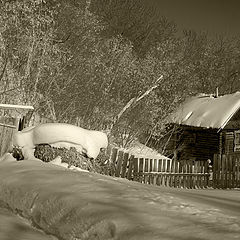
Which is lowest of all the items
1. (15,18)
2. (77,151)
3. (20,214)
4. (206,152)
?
(20,214)

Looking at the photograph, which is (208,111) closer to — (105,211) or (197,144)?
(197,144)

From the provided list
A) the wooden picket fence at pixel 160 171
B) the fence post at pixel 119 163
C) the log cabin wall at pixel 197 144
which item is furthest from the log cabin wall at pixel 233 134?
the fence post at pixel 119 163

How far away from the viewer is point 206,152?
28.8 m

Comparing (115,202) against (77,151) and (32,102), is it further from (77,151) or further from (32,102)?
(32,102)

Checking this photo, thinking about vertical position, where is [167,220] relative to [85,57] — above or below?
below

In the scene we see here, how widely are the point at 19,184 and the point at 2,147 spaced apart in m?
6.86

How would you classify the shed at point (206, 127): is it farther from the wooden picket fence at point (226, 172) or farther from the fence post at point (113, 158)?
the fence post at point (113, 158)

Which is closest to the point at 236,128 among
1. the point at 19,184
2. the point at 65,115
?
the point at 65,115

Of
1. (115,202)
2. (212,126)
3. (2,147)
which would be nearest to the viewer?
(115,202)

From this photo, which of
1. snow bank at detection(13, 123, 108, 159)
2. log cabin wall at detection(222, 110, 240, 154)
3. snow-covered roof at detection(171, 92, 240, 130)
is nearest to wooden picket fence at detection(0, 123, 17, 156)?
snow bank at detection(13, 123, 108, 159)

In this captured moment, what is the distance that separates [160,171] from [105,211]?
1060 cm

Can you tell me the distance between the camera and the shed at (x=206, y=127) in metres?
25.7

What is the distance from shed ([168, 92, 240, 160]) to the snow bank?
16.0 meters

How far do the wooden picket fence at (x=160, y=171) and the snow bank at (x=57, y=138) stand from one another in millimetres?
2102
